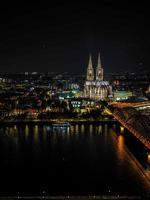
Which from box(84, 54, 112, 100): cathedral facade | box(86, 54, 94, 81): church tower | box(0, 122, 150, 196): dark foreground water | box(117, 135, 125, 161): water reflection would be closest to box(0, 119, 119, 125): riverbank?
box(0, 122, 150, 196): dark foreground water

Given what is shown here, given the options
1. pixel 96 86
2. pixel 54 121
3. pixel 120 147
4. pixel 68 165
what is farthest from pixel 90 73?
pixel 68 165

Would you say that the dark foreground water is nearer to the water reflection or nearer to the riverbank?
the water reflection

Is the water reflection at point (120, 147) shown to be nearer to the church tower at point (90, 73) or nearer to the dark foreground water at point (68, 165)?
→ the dark foreground water at point (68, 165)

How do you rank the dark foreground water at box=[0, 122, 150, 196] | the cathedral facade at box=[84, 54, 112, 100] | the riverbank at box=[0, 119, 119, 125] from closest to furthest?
1. the dark foreground water at box=[0, 122, 150, 196]
2. the riverbank at box=[0, 119, 119, 125]
3. the cathedral facade at box=[84, 54, 112, 100]

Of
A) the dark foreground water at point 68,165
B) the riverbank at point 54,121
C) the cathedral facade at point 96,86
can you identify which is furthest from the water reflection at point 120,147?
the cathedral facade at point 96,86

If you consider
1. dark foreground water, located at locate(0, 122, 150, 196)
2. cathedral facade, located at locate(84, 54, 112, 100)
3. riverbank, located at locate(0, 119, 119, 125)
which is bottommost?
dark foreground water, located at locate(0, 122, 150, 196)

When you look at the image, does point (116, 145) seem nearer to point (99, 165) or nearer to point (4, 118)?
point (99, 165)

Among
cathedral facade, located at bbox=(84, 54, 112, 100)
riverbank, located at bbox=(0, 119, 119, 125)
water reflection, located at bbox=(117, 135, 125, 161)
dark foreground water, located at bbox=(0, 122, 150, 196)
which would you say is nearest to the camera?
dark foreground water, located at bbox=(0, 122, 150, 196)

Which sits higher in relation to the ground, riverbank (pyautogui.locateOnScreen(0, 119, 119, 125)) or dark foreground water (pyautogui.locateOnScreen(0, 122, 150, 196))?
riverbank (pyautogui.locateOnScreen(0, 119, 119, 125))

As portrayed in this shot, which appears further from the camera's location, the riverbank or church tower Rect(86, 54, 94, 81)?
church tower Rect(86, 54, 94, 81)

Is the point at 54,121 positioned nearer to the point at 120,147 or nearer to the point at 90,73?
the point at 120,147
